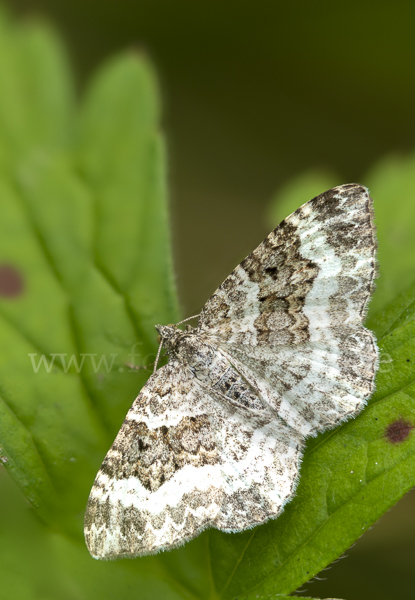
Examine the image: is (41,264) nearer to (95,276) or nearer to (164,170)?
(95,276)

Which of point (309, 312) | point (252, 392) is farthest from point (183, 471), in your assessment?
point (309, 312)

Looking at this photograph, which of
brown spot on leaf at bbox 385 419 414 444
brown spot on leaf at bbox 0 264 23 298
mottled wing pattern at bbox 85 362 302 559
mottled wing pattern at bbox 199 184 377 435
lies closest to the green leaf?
brown spot on leaf at bbox 0 264 23 298

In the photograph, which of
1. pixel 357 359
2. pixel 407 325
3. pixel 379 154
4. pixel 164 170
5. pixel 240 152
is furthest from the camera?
pixel 240 152

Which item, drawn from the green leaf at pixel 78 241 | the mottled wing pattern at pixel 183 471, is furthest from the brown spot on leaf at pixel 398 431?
the green leaf at pixel 78 241

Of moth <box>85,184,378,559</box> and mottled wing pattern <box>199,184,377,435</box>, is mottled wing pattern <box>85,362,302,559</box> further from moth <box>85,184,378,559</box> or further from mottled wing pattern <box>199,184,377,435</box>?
mottled wing pattern <box>199,184,377,435</box>

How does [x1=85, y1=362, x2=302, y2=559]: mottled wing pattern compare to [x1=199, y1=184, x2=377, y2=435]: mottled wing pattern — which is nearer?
[x1=85, y1=362, x2=302, y2=559]: mottled wing pattern

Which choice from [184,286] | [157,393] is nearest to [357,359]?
[157,393]

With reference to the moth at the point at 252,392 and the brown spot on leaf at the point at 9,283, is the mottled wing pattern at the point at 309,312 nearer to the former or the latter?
the moth at the point at 252,392
